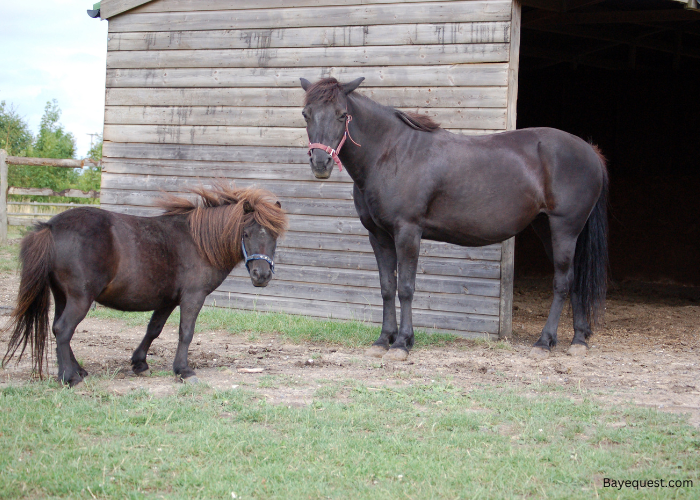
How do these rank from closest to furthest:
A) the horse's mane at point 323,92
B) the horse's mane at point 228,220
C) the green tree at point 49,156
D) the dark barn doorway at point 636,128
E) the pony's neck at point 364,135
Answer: the horse's mane at point 228,220, the horse's mane at point 323,92, the pony's neck at point 364,135, the dark barn doorway at point 636,128, the green tree at point 49,156

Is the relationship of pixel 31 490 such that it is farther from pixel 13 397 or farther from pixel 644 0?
pixel 644 0

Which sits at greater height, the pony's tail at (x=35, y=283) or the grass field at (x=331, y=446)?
the pony's tail at (x=35, y=283)

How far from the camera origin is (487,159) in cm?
599

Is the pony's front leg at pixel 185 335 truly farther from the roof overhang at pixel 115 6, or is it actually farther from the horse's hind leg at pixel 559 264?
the roof overhang at pixel 115 6

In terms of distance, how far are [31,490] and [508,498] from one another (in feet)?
6.95

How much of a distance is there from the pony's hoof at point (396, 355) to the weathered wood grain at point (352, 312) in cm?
139

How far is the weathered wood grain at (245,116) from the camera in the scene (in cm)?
Answer: 679

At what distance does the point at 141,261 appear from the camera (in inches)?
177

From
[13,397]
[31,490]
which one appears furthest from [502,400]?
[13,397]

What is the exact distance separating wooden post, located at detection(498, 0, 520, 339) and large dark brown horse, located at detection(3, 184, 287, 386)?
3.03m

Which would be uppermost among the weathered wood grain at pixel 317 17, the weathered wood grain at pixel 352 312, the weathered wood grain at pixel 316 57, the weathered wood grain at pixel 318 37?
the weathered wood grain at pixel 317 17

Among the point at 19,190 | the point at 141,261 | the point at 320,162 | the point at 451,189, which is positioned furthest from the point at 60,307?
the point at 19,190

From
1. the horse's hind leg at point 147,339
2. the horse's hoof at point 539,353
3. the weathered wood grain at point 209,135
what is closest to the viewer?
the horse's hind leg at point 147,339

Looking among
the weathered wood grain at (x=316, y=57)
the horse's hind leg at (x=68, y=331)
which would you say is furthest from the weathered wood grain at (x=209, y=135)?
the horse's hind leg at (x=68, y=331)
